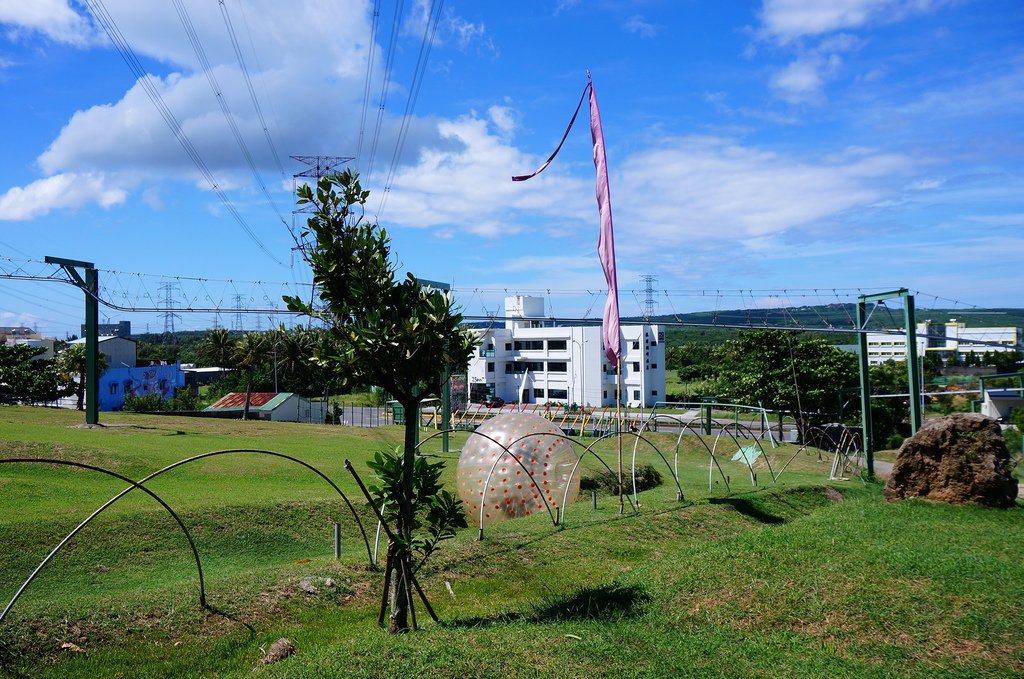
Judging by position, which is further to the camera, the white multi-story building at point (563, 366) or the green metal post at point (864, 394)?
the white multi-story building at point (563, 366)

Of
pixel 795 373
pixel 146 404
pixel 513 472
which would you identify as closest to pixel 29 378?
pixel 146 404

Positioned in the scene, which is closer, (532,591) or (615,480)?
(532,591)

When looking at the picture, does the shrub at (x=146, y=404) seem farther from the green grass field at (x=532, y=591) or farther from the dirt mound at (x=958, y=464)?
the dirt mound at (x=958, y=464)

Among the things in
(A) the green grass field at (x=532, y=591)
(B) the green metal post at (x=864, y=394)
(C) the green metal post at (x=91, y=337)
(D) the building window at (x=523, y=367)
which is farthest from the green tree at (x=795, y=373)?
(C) the green metal post at (x=91, y=337)

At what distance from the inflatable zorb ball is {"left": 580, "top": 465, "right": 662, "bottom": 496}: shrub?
4372mm

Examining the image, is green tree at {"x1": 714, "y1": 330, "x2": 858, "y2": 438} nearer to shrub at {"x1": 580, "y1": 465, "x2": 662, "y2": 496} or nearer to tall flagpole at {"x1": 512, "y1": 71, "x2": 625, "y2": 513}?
shrub at {"x1": 580, "y1": 465, "x2": 662, "y2": 496}

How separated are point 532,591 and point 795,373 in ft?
115

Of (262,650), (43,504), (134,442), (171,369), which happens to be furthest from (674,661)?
(171,369)

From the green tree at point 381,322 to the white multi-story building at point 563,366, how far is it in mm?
57860

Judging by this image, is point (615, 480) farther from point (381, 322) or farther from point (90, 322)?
point (90, 322)

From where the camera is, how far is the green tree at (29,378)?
46594mm

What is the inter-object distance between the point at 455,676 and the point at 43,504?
1206cm

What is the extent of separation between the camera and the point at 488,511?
51.3ft

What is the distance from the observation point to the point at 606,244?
1492 centimetres
